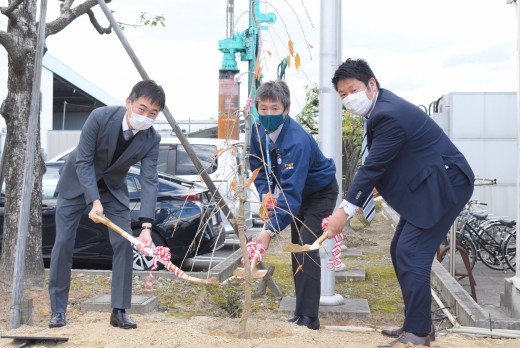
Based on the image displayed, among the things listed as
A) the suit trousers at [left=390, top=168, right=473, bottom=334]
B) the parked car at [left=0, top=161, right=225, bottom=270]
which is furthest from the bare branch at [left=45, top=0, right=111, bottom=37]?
the suit trousers at [left=390, top=168, right=473, bottom=334]

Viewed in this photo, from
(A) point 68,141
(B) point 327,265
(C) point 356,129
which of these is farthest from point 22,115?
(A) point 68,141

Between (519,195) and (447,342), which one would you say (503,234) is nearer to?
Result: (519,195)

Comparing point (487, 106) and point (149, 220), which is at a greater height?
point (487, 106)

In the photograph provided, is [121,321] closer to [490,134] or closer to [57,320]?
[57,320]

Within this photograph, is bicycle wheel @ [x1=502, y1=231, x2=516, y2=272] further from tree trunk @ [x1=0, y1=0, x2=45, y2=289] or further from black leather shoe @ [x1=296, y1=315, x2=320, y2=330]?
tree trunk @ [x1=0, y1=0, x2=45, y2=289]

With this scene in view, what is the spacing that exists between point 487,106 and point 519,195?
8.30 meters

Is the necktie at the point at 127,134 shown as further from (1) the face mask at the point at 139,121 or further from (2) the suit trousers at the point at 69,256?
(2) the suit trousers at the point at 69,256

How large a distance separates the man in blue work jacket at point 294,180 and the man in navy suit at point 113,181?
751 mm

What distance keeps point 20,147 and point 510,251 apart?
7.00m

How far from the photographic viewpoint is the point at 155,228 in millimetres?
9664

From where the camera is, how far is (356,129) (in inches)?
746

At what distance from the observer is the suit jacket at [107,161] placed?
5.50m

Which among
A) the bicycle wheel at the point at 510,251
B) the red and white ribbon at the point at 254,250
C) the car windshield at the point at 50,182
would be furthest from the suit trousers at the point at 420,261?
the bicycle wheel at the point at 510,251

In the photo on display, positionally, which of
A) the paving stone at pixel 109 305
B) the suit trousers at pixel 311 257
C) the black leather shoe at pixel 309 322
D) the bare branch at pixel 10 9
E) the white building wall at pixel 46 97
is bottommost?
the paving stone at pixel 109 305
